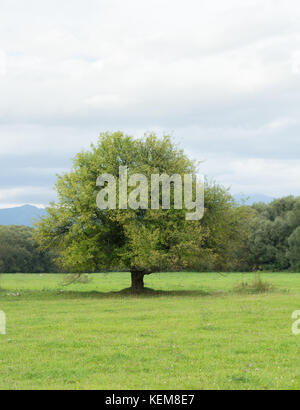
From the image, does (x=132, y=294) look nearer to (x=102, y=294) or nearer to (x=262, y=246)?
(x=102, y=294)

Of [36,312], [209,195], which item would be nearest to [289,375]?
[36,312]

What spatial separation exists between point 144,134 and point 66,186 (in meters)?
7.81

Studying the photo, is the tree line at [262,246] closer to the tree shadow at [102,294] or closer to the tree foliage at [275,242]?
the tree foliage at [275,242]

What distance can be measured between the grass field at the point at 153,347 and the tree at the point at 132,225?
6486mm

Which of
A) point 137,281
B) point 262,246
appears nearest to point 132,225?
point 137,281

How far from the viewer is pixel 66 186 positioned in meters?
41.5

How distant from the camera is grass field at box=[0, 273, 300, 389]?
1315cm

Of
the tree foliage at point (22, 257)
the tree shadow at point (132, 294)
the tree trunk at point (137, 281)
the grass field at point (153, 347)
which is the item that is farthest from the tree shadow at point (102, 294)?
the tree foliage at point (22, 257)

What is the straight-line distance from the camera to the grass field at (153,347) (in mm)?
13148

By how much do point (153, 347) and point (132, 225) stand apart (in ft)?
66.8

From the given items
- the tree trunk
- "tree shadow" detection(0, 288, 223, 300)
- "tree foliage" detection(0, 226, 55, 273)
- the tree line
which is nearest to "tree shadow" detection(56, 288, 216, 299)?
"tree shadow" detection(0, 288, 223, 300)

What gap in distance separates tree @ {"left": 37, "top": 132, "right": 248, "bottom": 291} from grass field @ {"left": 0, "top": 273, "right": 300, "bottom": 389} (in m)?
6.49
